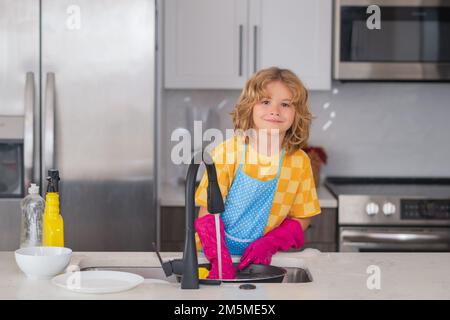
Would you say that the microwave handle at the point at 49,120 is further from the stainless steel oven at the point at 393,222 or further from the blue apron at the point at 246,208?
the stainless steel oven at the point at 393,222

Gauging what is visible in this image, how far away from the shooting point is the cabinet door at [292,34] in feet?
12.1

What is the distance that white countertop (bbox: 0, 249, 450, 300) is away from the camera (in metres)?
1.80

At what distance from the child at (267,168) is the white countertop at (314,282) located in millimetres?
180

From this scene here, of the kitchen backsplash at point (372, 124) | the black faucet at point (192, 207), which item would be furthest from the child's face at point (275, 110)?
the kitchen backsplash at point (372, 124)

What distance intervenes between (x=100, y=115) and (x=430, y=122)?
1863mm

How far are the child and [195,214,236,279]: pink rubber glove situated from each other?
16 cm

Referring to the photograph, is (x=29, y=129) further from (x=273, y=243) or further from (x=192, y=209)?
(x=192, y=209)

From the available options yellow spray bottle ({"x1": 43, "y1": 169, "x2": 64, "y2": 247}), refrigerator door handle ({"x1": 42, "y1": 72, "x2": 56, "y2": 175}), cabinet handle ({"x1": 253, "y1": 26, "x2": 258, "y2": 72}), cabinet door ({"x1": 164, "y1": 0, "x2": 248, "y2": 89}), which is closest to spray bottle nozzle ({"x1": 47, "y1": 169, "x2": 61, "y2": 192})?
yellow spray bottle ({"x1": 43, "y1": 169, "x2": 64, "y2": 247})

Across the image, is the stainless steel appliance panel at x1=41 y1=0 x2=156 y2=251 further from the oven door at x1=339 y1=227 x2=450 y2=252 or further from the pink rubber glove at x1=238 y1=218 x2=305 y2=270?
the pink rubber glove at x1=238 y1=218 x2=305 y2=270

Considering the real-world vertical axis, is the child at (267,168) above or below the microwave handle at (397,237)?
above

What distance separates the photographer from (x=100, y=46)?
128 inches

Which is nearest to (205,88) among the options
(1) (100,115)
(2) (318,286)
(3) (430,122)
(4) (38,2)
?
(1) (100,115)

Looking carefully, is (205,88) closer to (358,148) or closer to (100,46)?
(100,46)
